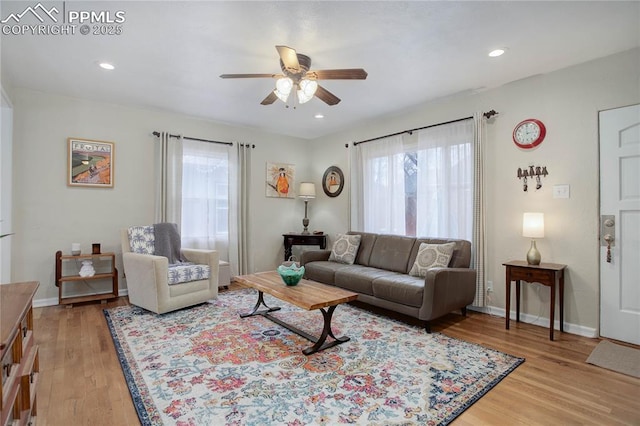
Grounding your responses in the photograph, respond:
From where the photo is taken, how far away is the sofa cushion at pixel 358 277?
142 inches

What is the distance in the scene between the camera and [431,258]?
11.8ft

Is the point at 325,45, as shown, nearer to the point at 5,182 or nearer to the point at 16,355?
the point at 16,355

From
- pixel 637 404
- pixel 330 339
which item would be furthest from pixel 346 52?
pixel 637 404

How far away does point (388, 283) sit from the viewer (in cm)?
336

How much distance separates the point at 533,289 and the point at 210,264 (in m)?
3.66

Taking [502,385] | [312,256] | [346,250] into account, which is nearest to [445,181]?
[346,250]

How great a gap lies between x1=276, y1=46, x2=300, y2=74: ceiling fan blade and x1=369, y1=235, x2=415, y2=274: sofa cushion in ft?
8.40

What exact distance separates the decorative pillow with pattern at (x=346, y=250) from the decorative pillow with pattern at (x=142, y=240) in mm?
2420

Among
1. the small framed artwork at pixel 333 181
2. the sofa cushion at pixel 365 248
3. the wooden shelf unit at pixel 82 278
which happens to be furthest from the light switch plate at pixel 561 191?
the wooden shelf unit at pixel 82 278

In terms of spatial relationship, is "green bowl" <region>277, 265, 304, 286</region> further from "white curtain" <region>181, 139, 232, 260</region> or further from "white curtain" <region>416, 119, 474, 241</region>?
"white curtain" <region>181, 139, 232, 260</region>

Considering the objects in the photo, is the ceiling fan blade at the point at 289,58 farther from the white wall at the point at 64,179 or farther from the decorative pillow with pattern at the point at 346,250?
the white wall at the point at 64,179

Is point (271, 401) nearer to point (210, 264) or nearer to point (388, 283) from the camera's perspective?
point (388, 283)

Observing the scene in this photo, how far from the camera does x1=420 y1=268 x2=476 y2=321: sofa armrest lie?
300 centimetres

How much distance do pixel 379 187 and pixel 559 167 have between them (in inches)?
88.2
